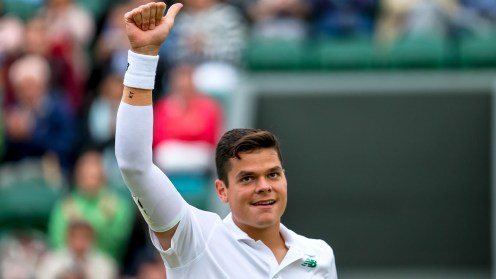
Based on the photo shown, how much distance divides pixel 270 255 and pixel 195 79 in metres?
7.18

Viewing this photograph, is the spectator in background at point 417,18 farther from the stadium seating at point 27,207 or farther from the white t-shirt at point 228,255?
the white t-shirt at point 228,255

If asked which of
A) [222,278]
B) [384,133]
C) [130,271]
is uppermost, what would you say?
[222,278]

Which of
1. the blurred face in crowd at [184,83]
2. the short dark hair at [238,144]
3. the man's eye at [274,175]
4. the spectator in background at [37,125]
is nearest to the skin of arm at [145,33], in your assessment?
the short dark hair at [238,144]

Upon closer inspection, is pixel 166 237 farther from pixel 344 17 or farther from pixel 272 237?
pixel 344 17

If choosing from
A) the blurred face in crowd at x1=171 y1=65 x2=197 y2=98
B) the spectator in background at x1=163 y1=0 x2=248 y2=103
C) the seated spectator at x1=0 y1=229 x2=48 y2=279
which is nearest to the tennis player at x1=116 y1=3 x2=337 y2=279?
the seated spectator at x1=0 y1=229 x2=48 y2=279

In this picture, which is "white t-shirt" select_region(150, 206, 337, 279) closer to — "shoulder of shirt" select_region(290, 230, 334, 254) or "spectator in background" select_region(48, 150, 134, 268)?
"shoulder of shirt" select_region(290, 230, 334, 254)

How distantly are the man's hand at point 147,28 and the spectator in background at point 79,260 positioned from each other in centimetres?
556

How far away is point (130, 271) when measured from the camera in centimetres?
994

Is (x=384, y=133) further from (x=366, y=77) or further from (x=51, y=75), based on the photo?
(x=51, y=75)

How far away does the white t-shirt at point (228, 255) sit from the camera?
4215 millimetres

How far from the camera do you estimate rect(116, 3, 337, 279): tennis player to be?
4031 mm

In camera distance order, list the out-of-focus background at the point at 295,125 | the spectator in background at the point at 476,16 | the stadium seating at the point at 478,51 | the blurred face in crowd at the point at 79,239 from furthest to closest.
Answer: the spectator in background at the point at 476,16, the stadium seating at the point at 478,51, the out-of-focus background at the point at 295,125, the blurred face in crowd at the point at 79,239

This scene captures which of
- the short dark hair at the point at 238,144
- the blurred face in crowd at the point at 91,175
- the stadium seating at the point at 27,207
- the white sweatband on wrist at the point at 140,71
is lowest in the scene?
the stadium seating at the point at 27,207

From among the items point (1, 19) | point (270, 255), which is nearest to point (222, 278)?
point (270, 255)
